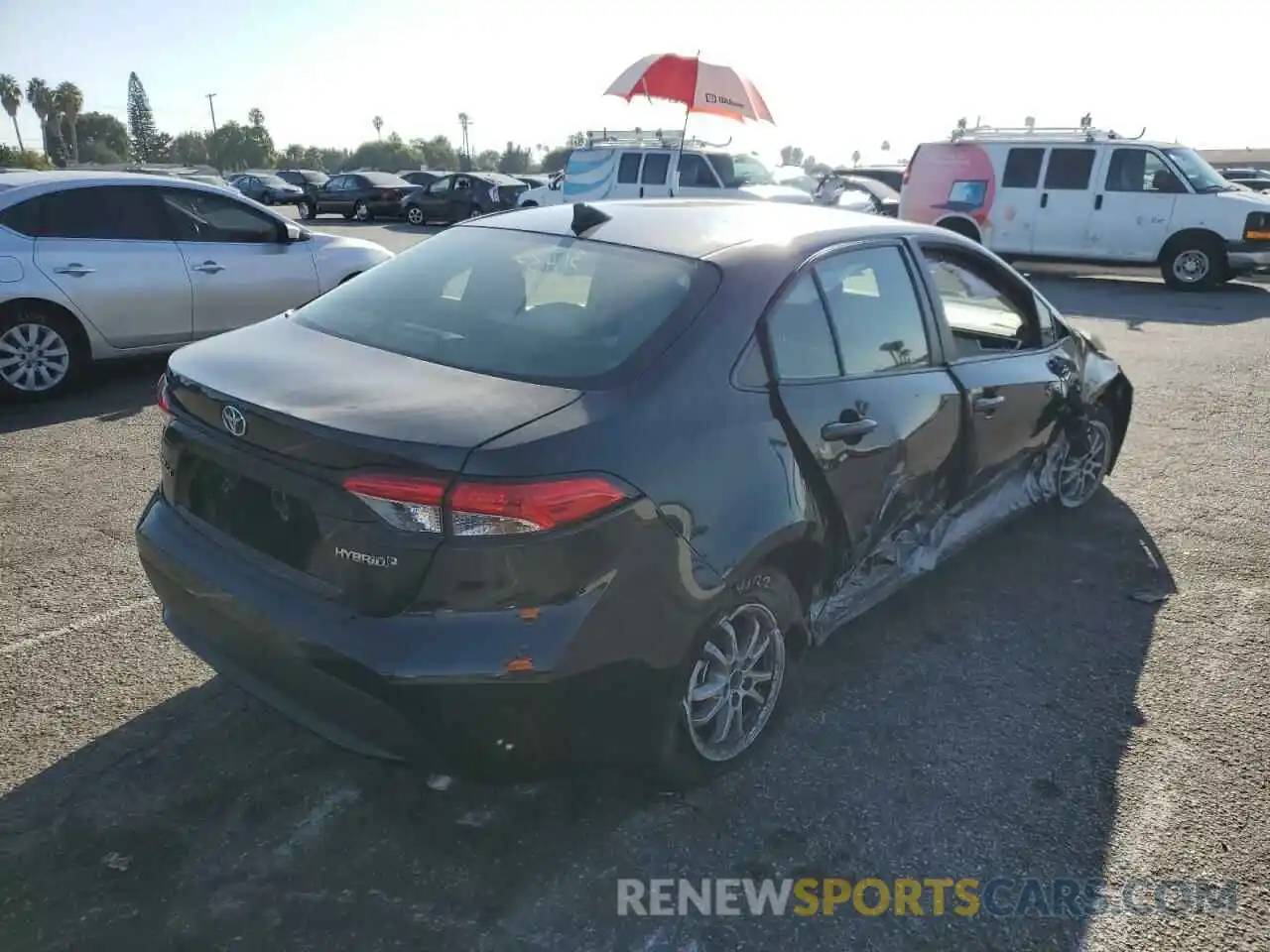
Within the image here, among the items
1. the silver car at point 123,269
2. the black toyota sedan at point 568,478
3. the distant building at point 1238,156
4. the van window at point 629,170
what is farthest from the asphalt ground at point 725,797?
the distant building at point 1238,156

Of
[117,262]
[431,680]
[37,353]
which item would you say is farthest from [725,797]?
[117,262]

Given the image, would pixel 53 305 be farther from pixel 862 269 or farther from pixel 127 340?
pixel 862 269

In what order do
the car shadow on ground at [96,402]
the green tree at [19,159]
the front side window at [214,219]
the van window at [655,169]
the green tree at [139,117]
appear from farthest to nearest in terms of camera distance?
the green tree at [139,117]
the green tree at [19,159]
the van window at [655,169]
the front side window at [214,219]
the car shadow on ground at [96,402]

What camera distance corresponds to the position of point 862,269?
330 cm

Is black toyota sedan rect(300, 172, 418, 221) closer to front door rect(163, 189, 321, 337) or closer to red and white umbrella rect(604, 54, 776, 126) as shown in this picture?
red and white umbrella rect(604, 54, 776, 126)

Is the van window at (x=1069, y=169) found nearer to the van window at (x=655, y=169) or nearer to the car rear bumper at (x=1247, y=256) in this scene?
the car rear bumper at (x=1247, y=256)

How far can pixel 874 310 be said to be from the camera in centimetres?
330

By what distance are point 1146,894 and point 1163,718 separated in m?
0.94

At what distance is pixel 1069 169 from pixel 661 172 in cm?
664

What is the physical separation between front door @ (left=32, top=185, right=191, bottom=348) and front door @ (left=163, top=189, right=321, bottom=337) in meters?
0.12

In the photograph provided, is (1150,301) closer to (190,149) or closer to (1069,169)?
(1069,169)

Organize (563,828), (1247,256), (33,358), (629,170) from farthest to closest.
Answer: (629,170), (1247,256), (33,358), (563,828)

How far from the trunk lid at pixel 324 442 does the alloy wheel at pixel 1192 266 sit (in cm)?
1482

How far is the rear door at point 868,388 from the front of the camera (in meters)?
2.88
